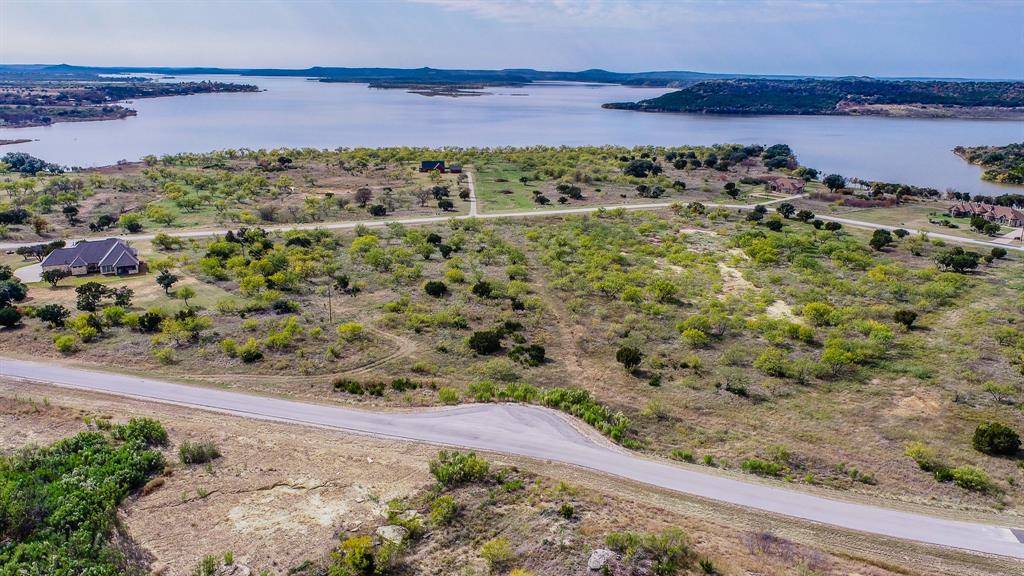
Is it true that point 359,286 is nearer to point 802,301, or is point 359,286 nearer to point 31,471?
point 31,471

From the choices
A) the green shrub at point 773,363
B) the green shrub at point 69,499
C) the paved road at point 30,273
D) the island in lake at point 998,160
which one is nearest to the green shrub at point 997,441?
the green shrub at point 773,363

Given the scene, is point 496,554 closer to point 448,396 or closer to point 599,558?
point 599,558

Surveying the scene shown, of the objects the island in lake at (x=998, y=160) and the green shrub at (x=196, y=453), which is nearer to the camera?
the green shrub at (x=196, y=453)

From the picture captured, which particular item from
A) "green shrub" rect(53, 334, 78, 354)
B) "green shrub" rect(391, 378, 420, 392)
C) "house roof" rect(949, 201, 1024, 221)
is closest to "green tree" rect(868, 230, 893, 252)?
"house roof" rect(949, 201, 1024, 221)

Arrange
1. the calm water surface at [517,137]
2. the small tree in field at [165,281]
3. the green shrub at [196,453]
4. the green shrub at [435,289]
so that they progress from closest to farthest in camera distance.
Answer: the green shrub at [196,453] < the small tree in field at [165,281] < the green shrub at [435,289] < the calm water surface at [517,137]

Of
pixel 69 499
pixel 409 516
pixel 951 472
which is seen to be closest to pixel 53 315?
pixel 69 499

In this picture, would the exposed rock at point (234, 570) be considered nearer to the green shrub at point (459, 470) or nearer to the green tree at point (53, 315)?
the green shrub at point (459, 470)
